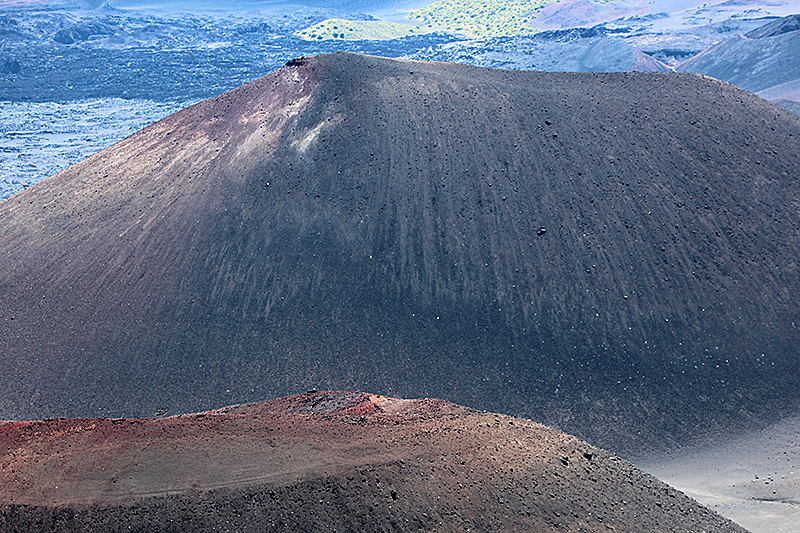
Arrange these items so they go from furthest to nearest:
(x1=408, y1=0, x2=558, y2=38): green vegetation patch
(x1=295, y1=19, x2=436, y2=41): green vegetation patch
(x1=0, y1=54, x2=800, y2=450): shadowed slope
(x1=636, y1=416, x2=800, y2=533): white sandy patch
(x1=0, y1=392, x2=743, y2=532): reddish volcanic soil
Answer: (x1=408, y1=0, x2=558, y2=38): green vegetation patch < (x1=295, y1=19, x2=436, y2=41): green vegetation patch < (x1=0, y1=54, x2=800, y2=450): shadowed slope < (x1=636, y1=416, x2=800, y2=533): white sandy patch < (x1=0, y1=392, x2=743, y2=532): reddish volcanic soil

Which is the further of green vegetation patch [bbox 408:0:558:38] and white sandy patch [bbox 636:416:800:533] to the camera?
green vegetation patch [bbox 408:0:558:38]

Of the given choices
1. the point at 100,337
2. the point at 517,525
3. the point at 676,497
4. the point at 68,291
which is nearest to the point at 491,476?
the point at 517,525

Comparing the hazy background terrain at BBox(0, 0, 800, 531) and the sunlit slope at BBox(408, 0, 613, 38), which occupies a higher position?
the sunlit slope at BBox(408, 0, 613, 38)

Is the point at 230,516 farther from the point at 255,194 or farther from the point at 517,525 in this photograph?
the point at 255,194

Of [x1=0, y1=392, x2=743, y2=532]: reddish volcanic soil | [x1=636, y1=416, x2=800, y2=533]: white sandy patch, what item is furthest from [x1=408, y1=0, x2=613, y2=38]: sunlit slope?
[x1=0, y1=392, x2=743, y2=532]: reddish volcanic soil

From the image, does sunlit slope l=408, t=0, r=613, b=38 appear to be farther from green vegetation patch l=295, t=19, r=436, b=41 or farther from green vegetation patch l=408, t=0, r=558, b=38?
green vegetation patch l=295, t=19, r=436, b=41

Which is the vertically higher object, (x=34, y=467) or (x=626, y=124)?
(x=626, y=124)

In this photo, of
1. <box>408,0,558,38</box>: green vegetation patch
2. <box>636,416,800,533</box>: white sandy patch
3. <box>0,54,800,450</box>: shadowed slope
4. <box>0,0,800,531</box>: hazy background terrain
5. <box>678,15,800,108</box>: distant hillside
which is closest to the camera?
<box>636,416,800,533</box>: white sandy patch
